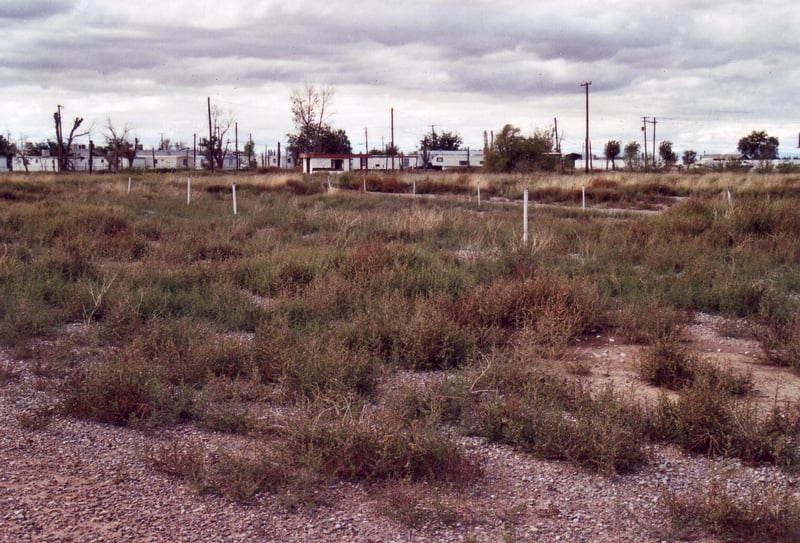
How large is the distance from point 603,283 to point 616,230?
585cm

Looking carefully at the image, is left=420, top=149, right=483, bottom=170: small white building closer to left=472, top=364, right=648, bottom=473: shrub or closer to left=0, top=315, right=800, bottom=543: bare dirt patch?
left=472, top=364, right=648, bottom=473: shrub

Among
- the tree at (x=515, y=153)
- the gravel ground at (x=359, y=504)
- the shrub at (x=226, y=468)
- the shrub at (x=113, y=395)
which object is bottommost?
the gravel ground at (x=359, y=504)

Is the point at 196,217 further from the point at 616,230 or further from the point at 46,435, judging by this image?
the point at 46,435

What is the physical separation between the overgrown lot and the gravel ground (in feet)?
0.46

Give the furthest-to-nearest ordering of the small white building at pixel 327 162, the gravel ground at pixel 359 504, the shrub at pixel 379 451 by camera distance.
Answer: the small white building at pixel 327 162, the shrub at pixel 379 451, the gravel ground at pixel 359 504

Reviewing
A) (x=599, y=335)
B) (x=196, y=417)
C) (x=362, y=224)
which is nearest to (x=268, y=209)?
(x=362, y=224)

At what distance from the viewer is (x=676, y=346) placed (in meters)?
6.46

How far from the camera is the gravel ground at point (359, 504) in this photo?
379cm

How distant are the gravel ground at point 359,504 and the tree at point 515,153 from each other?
57.9 metres

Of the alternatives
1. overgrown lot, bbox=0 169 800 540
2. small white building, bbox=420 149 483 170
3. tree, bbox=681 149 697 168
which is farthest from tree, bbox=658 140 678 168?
overgrown lot, bbox=0 169 800 540

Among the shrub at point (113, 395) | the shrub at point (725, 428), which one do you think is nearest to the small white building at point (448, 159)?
the shrub at point (113, 395)

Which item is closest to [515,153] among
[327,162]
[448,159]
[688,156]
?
[327,162]

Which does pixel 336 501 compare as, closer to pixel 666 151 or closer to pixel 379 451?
pixel 379 451

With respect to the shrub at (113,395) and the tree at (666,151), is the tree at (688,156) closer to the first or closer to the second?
the tree at (666,151)
